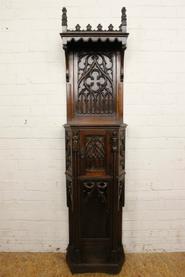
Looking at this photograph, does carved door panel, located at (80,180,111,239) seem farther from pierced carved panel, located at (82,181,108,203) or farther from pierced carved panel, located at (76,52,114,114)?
pierced carved panel, located at (76,52,114,114)

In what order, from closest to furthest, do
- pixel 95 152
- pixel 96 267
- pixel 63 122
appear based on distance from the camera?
pixel 95 152 → pixel 96 267 → pixel 63 122

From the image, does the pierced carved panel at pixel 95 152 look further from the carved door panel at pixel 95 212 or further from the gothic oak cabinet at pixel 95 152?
the carved door panel at pixel 95 212

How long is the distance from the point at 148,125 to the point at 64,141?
2.86 ft

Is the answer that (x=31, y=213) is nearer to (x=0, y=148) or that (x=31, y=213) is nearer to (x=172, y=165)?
(x=0, y=148)

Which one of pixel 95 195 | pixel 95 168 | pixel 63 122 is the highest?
pixel 63 122

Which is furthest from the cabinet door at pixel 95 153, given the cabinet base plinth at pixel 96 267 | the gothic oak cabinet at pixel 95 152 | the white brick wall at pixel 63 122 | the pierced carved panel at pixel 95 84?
the cabinet base plinth at pixel 96 267

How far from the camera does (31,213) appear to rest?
267 cm

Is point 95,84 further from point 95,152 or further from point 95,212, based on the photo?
point 95,212

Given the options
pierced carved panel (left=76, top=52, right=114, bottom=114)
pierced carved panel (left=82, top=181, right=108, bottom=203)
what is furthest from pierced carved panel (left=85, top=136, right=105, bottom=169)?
pierced carved panel (left=76, top=52, right=114, bottom=114)

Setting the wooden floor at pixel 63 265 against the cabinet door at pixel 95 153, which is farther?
the wooden floor at pixel 63 265

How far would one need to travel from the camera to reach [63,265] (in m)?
2.51

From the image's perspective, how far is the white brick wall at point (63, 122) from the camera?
240 centimetres

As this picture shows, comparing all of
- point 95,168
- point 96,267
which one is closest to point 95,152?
point 95,168

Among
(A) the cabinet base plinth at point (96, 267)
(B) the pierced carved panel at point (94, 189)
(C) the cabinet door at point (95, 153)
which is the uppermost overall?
(C) the cabinet door at point (95, 153)
